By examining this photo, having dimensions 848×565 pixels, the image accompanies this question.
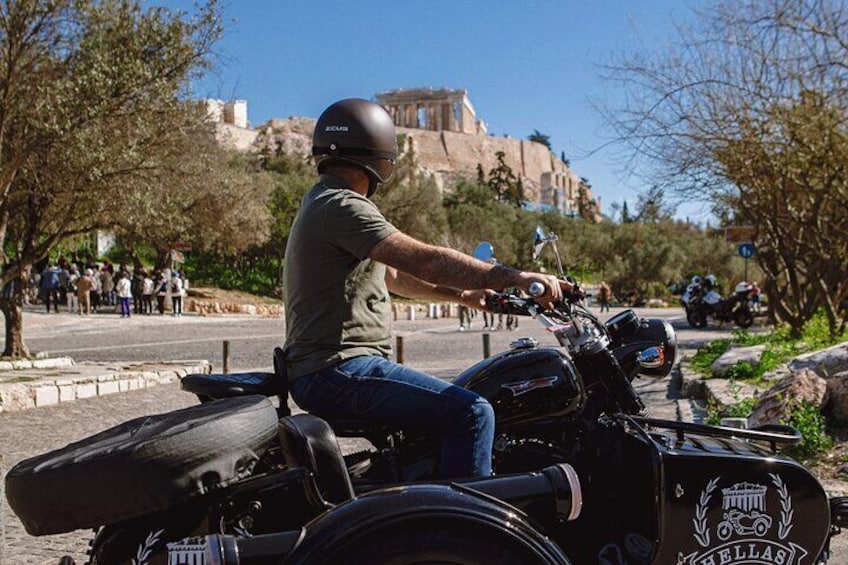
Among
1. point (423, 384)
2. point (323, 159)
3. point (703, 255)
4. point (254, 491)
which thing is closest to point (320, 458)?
point (254, 491)

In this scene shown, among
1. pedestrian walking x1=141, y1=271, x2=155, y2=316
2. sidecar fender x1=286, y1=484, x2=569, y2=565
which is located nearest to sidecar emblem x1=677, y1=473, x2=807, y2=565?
sidecar fender x1=286, y1=484, x2=569, y2=565

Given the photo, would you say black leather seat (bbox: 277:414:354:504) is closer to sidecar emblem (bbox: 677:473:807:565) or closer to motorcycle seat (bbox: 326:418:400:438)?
motorcycle seat (bbox: 326:418:400:438)

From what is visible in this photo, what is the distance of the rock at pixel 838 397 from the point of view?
21.9 feet

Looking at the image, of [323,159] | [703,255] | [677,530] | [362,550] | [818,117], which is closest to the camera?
[362,550]

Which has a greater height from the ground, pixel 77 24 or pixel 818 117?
pixel 77 24

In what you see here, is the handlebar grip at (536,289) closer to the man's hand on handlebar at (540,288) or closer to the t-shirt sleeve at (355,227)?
the man's hand on handlebar at (540,288)

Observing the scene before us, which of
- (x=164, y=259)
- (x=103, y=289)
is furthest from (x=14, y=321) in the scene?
(x=164, y=259)

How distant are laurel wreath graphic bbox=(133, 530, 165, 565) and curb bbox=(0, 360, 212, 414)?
7.61 metres

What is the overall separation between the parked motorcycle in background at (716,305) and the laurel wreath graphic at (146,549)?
25322mm

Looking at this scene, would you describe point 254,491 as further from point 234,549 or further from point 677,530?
point 677,530

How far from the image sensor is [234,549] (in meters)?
2.36

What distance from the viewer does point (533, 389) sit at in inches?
121

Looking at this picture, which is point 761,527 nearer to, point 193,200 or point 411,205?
point 193,200

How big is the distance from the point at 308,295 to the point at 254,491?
0.75 metres
